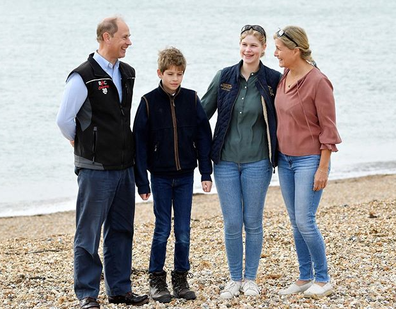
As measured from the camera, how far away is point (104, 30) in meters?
5.32

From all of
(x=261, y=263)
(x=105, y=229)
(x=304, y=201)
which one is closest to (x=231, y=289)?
(x=304, y=201)

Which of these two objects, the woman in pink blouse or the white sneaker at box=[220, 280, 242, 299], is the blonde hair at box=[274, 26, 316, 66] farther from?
the white sneaker at box=[220, 280, 242, 299]

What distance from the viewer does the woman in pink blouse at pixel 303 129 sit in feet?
17.6

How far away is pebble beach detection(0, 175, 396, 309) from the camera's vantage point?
570 cm

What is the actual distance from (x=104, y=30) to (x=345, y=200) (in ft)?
26.7

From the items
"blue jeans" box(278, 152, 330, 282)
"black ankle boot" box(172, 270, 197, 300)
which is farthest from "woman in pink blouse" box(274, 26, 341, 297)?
"black ankle boot" box(172, 270, 197, 300)

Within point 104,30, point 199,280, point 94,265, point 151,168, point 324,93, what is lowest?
point 199,280

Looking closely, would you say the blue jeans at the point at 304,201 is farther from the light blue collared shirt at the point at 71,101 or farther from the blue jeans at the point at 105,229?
the light blue collared shirt at the point at 71,101

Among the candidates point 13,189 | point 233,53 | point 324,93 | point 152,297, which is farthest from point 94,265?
point 233,53

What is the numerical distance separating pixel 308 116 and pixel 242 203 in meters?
0.88

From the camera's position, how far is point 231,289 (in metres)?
5.82

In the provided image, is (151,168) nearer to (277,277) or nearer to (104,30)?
(104,30)

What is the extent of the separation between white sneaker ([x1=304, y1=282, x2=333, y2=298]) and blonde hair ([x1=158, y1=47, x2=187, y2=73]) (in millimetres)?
1956

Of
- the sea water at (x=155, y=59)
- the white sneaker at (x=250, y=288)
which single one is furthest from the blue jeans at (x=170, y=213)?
the sea water at (x=155, y=59)
